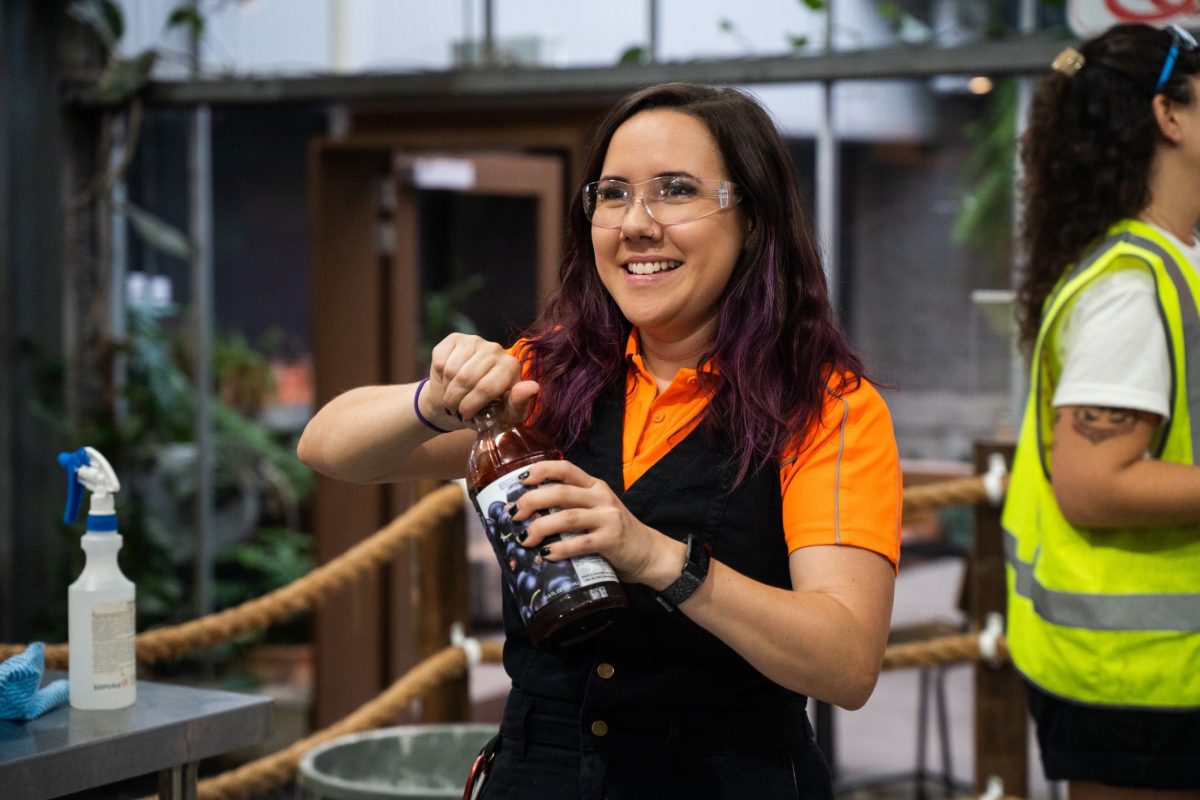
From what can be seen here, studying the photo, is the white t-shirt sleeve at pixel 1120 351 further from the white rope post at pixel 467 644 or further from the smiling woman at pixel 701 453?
the white rope post at pixel 467 644

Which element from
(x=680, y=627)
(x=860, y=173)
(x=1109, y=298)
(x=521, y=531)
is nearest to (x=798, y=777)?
(x=680, y=627)

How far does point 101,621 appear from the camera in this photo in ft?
5.82

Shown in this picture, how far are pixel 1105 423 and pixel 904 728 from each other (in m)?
3.94

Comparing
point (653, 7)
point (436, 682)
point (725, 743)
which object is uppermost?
point (653, 7)

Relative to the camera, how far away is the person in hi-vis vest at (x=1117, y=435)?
2084mm

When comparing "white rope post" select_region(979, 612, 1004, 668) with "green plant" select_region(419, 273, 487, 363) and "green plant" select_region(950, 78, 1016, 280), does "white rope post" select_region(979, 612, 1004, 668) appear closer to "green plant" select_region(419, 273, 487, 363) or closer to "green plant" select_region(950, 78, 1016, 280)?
"green plant" select_region(950, 78, 1016, 280)

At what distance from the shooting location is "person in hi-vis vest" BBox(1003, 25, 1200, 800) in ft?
6.84

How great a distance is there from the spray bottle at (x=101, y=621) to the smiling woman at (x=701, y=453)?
1.01ft

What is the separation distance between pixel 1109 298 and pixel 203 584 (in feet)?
14.7

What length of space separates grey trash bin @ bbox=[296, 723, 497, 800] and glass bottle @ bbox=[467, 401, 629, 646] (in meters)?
1.36

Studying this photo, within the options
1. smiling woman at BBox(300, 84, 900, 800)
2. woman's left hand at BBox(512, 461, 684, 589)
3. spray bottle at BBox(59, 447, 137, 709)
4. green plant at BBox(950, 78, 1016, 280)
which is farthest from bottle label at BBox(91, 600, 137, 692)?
green plant at BBox(950, 78, 1016, 280)

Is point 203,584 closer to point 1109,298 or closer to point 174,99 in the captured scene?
point 174,99

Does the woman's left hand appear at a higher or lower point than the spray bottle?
higher

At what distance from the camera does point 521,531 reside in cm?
141
